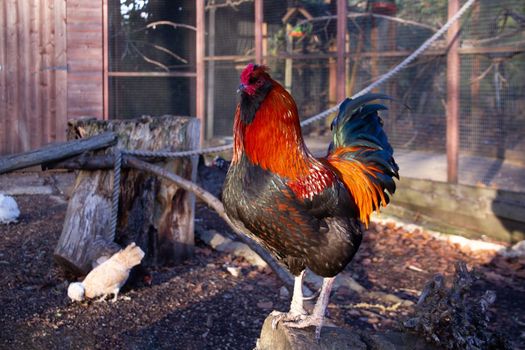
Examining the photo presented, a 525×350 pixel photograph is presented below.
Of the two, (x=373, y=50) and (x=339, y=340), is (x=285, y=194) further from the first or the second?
(x=373, y=50)

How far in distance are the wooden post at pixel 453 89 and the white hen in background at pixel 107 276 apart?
3985mm

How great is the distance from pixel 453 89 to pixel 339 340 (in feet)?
15.4

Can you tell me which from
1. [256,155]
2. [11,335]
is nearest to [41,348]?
[11,335]

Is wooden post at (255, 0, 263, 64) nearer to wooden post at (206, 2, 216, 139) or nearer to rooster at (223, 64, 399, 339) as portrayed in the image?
wooden post at (206, 2, 216, 139)

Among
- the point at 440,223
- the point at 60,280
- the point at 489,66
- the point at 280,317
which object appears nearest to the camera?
the point at 280,317

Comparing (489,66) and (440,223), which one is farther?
(489,66)

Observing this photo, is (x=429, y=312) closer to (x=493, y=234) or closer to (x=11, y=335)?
(x=11, y=335)

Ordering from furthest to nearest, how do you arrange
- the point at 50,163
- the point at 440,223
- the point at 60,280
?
the point at 440,223
the point at 60,280
the point at 50,163

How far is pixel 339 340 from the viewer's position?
9.50 feet

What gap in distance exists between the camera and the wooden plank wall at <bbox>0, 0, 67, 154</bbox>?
9602mm

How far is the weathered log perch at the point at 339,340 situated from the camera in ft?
9.30

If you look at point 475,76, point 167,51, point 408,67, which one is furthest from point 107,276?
point 167,51

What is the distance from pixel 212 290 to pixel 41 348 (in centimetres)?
145

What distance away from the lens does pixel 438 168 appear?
8.02 m
